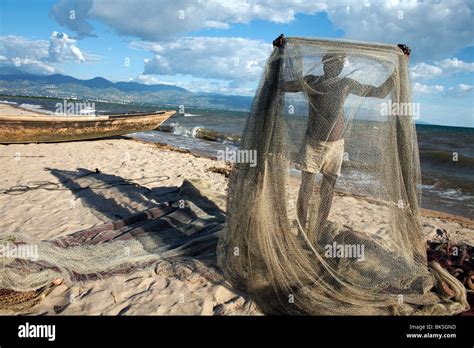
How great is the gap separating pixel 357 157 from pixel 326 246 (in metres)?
0.95

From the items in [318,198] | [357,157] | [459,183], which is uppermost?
[357,157]

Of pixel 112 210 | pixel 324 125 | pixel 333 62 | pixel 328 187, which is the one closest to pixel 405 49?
pixel 333 62

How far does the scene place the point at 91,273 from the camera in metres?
3.50

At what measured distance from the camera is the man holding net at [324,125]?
330 cm

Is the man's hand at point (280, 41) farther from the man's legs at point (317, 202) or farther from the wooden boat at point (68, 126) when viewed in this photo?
the wooden boat at point (68, 126)

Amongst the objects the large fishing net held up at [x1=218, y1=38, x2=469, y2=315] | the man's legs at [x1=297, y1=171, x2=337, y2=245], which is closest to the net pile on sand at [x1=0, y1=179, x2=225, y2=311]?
the large fishing net held up at [x1=218, y1=38, x2=469, y2=315]

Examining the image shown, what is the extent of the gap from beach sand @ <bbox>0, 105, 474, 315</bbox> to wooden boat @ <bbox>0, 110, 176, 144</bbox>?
323 millimetres

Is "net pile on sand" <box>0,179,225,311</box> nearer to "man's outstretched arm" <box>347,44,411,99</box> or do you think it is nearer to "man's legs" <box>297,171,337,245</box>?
"man's legs" <box>297,171,337,245</box>

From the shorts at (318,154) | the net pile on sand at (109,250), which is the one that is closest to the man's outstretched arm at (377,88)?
the shorts at (318,154)

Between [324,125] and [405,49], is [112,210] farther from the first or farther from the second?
[405,49]

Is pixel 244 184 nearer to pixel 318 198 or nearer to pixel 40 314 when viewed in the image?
pixel 318 198

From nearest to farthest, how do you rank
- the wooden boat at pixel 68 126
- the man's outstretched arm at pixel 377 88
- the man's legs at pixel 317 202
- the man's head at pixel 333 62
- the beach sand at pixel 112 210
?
the beach sand at pixel 112 210
the man's head at pixel 333 62
the man's outstretched arm at pixel 377 88
the man's legs at pixel 317 202
the wooden boat at pixel 68 126

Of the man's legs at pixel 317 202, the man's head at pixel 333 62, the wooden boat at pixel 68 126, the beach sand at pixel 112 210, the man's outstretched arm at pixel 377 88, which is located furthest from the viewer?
the wooden boat at pixel 68 126

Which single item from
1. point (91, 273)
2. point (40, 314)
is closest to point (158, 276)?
point (91, 273)
